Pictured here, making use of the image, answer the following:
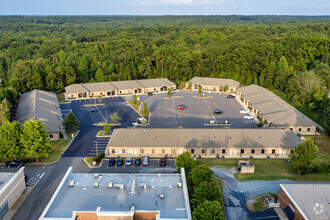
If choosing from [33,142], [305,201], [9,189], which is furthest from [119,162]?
[305,201]

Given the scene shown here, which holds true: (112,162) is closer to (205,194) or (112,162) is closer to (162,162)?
(162,162)

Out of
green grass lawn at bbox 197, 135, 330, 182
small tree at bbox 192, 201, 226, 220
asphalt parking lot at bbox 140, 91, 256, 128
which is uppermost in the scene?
small tree at bbox 192, 201, 226, 220

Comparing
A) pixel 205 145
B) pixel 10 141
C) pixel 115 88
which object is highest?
pixel 115 88

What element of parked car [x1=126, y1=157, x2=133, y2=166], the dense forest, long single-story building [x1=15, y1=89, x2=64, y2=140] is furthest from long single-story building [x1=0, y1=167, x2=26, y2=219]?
the dense forest

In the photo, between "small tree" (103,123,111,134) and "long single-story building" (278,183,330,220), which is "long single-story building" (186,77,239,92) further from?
"long single-story building" (278,183,330,220)

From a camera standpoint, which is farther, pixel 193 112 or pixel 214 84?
pixel 214 84

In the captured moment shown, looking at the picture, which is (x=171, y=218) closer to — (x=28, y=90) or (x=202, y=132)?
(x=202, y=132)

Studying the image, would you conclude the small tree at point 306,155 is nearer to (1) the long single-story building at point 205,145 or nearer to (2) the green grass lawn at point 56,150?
(1) the long single-story building at point 205,145
